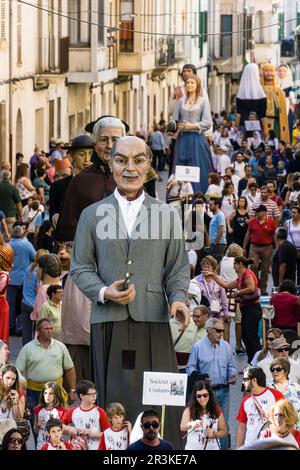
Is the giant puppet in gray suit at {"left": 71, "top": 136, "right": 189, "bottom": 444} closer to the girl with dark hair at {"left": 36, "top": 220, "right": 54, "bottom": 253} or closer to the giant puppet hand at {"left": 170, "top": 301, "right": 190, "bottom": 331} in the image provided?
the giant puppet hand at {"left": 170, "top": 301, "right": 190, "bottom": 331}

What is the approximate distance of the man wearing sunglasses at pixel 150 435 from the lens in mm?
7337

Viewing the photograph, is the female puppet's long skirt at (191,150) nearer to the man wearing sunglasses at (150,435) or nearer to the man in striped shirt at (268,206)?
the man in striped shirt at (268,206)

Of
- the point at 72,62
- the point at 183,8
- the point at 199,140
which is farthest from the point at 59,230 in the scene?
the point at 183,8

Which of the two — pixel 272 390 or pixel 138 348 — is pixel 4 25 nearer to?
pixel 272 390

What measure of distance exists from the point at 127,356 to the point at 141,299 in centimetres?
25

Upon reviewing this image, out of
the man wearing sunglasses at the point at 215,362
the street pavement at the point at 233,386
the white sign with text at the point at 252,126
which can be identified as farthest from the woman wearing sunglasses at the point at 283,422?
the white sign with text at the point at 252,126

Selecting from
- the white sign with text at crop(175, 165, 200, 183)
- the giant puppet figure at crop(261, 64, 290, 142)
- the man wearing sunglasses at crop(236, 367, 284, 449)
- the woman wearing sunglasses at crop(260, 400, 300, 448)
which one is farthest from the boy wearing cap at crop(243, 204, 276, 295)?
the giant puppet figure at crop(261, 64, 290, 142)

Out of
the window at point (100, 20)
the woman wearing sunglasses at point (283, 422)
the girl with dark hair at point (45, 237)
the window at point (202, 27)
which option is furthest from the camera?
the window at point (202, 27)

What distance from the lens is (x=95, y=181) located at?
958 centimetres

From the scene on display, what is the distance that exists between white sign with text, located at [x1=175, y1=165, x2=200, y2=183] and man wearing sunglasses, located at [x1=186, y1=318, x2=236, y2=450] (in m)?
6.45

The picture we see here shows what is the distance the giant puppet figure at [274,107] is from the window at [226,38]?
4268cm

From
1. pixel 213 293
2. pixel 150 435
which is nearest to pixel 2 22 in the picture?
pixel 213 293

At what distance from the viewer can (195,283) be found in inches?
692

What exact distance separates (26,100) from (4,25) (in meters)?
3.32
